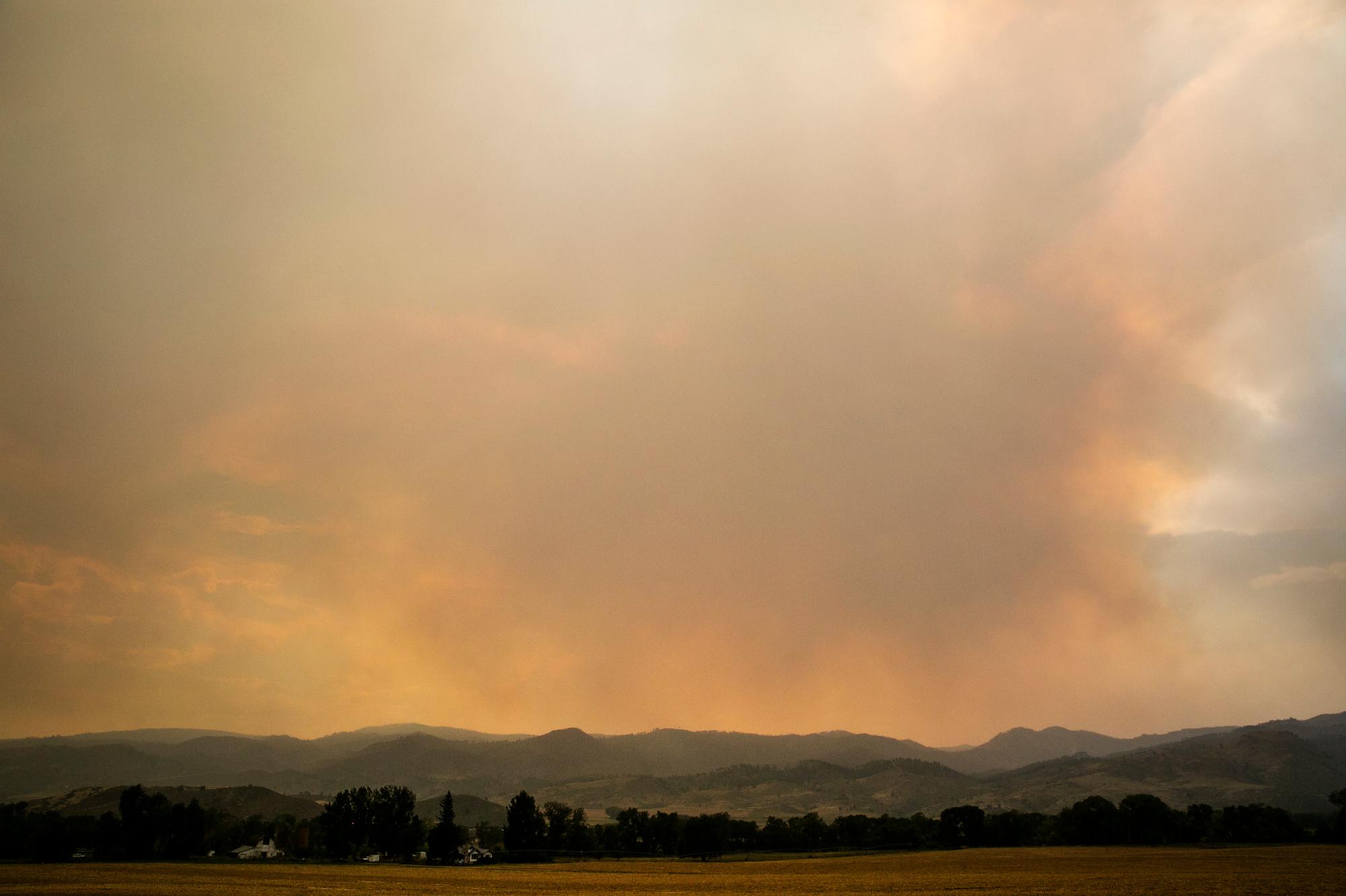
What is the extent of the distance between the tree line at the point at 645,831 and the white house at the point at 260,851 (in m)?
3.73

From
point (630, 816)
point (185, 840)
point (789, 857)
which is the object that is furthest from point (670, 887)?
point (185, 840)

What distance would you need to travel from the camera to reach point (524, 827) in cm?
15450

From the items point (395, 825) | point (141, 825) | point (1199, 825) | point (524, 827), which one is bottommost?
point (1199, 825)

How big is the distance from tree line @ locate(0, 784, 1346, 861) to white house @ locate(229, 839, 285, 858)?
12.2ft

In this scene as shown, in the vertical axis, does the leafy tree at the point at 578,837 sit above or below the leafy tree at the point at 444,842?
below

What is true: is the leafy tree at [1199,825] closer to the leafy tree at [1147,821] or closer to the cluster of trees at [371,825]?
the leafy tree at [1147,821]

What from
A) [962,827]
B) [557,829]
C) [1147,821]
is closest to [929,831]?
[962,827]

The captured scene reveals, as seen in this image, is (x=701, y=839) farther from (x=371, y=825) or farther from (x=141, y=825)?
(x=141, y=825)

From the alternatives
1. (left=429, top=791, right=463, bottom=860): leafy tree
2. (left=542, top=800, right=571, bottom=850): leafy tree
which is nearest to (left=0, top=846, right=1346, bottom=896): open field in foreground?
(left=429, top=791, right=463, bottom=860): leafy tree

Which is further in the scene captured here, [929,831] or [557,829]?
[929,831]

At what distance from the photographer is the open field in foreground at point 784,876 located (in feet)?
234

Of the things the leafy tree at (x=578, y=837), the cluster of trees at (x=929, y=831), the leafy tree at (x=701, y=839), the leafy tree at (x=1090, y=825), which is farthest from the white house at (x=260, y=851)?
the leafy tree at (x=1090, y=825)

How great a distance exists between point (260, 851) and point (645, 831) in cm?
7999

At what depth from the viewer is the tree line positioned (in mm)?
138625
